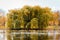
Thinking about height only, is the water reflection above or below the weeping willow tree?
below

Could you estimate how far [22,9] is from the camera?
3736 millimetres

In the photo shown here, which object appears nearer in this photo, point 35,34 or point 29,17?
point 29,17

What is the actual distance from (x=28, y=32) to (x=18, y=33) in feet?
0.89

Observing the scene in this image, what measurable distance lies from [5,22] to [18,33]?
47cm

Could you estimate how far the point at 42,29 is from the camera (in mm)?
3828

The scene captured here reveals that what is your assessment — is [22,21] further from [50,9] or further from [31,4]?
[50,9]

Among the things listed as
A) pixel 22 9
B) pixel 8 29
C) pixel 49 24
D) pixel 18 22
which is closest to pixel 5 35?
pixel 8 29

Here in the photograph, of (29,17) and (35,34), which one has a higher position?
(29,17)

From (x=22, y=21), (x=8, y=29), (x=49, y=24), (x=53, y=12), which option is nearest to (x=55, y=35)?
(x=49, y=24)

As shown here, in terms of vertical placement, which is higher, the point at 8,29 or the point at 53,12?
the point at 53,12

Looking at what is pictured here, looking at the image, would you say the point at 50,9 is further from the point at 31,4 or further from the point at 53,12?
the point at 31,4

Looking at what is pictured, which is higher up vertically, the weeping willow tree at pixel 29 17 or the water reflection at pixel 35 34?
the weeping willow tree at pixel 29 17

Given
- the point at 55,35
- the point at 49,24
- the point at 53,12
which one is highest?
the point at 53,12

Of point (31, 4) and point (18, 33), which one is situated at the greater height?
point (31, 4)
